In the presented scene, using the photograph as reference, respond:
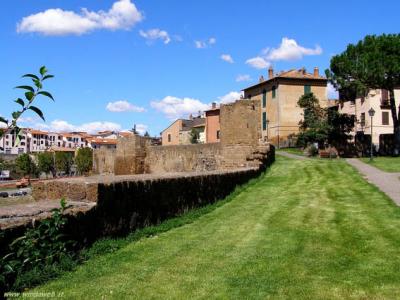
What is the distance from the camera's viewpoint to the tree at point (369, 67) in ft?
104

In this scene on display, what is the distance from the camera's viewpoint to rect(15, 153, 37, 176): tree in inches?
3274

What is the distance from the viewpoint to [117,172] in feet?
88.7

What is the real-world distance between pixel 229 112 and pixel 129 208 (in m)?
12.4

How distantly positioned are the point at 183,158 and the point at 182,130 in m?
59.8

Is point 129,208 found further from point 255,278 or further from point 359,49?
point 359,49

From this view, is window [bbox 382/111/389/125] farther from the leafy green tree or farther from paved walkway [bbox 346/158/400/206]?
the leafy green tree

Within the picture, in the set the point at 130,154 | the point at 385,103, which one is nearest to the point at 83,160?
the point at 385,103

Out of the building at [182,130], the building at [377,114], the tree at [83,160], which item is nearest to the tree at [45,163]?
the tree at [83,160]

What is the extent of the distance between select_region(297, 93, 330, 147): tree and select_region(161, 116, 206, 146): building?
3637 centimetres

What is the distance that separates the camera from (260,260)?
597 centimetres

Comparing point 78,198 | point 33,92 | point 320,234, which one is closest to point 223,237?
point 320,234

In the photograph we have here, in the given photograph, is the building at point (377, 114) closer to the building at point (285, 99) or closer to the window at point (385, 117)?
the window at point (385, 117)

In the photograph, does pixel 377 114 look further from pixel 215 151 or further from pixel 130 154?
pixel 215 151

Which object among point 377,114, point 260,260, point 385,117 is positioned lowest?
point 260,260
